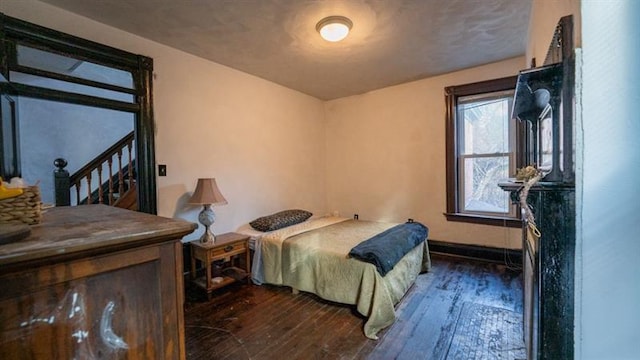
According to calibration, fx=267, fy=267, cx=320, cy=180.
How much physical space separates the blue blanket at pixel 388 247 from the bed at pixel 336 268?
0.06 metres

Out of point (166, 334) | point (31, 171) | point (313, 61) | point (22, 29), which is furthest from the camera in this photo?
point (31, 171)

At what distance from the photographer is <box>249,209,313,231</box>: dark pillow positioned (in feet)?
10.6

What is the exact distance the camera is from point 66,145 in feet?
12.5

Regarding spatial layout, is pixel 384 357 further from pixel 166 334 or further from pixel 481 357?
pixel 166 334

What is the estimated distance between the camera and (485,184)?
351cm

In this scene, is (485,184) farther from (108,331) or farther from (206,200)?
(108,331)

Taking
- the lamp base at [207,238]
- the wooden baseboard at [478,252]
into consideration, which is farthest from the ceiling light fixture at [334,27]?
the wooden baseboard at [478,252]

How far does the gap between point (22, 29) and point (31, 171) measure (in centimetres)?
254

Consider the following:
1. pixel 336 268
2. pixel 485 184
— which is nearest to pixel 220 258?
pixel 336 268

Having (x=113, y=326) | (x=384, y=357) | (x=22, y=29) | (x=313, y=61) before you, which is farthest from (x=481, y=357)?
(x=22, y=29)

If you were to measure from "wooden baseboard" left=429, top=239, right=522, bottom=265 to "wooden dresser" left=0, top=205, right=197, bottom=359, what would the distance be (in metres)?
3.61

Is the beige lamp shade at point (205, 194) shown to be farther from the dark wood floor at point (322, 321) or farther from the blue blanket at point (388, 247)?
the blue blanket at point (388, 247)

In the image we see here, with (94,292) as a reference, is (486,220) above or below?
below

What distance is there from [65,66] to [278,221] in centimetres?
245
